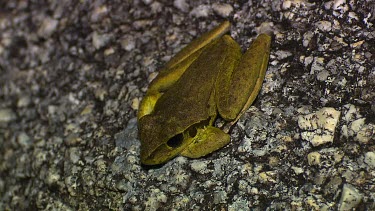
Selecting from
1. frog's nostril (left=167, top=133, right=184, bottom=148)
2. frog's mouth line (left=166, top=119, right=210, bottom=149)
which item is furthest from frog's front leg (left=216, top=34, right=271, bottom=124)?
frog's nostril (left=167, top=133, right=184, bottom=148)

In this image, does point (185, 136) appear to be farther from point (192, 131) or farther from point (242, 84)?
point (242, 84)

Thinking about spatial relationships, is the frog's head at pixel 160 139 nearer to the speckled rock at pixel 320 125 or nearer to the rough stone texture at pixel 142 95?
the rough stone texture at pixel 142 95

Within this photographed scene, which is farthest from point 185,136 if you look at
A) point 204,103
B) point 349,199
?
point 349,199

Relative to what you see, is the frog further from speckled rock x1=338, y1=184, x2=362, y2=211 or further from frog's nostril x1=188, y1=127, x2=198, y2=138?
speckled rock x1=338, y1=184, x2=362, y2=211

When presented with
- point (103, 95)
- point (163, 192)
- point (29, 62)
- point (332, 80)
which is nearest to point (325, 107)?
point (332, 80)

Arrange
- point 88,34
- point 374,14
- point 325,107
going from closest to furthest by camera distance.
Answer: point 325,107 < point 374,14 < point 88,34

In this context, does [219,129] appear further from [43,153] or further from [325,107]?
[43,153]

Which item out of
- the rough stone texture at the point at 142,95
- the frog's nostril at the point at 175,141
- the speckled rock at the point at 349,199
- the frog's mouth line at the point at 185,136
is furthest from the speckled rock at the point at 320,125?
the frog's nostril at the point at 175,141
